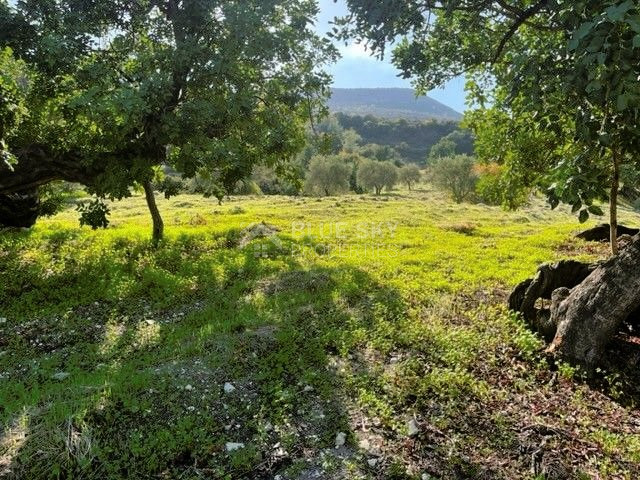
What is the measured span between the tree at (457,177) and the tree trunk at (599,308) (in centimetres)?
7344

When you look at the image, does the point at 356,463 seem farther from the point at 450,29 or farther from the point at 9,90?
the point at 9,90

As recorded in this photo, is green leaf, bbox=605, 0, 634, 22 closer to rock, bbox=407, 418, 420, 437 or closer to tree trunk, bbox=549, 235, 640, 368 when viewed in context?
rock, bbox=407, 418, 420, 437

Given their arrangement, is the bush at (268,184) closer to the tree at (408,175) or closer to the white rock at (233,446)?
the tree at (408,175)

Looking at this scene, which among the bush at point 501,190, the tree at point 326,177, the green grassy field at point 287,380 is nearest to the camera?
the green grassy field at point 287,380

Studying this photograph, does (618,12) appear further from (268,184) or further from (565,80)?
(268,184)

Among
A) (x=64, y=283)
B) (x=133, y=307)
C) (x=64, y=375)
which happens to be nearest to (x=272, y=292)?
(x=133, y=307)

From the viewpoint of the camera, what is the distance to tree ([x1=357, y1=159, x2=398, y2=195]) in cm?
9550

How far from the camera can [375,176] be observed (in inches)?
3780

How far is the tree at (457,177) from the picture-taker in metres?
79.4

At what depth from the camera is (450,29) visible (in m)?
10.5

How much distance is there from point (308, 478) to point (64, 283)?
1160cm

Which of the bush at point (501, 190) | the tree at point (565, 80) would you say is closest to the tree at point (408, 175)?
the bush at point (501, 190)

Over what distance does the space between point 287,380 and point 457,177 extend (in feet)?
261

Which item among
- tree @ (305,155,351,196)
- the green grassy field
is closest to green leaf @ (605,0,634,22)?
the green grassy field
